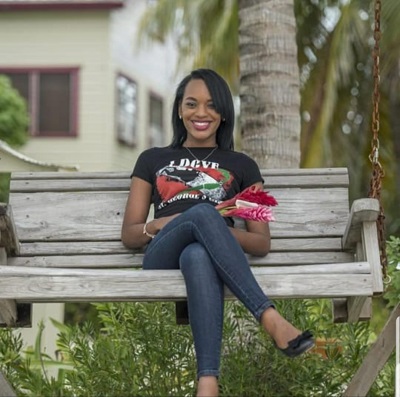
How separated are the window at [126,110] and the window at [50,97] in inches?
31.4

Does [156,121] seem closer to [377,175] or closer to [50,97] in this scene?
[50,97]

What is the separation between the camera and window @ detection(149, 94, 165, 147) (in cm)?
2009

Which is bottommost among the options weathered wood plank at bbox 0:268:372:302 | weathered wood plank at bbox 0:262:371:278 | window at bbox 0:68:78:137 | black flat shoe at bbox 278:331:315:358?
black flat shoe at bbox 278:331:315:358

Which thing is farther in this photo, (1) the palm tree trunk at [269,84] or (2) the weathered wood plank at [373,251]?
(1) the palm tree trunk at [269,84]

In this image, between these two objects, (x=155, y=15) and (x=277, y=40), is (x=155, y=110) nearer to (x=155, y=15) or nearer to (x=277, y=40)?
(x=155, y=15)

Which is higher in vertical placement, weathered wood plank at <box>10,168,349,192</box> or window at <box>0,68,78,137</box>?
window at <box>0,68,78,137</box>

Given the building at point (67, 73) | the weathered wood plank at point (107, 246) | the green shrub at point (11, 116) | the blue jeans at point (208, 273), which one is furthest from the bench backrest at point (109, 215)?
the building at point (67, 73)

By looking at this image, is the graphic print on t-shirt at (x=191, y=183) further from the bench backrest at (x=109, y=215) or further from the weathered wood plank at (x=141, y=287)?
the weathered wood plank at (x=141, y=287)

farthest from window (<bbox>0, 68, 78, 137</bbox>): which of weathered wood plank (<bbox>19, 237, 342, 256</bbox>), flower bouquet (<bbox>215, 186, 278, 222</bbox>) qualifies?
flower bouquet (<bbox>215, 186, 278, 222</bbox>)

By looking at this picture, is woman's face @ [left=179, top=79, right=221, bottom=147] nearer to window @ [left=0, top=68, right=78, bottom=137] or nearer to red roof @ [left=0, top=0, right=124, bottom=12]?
red roof @ [left=0, top=0, right=124, bottom=12]

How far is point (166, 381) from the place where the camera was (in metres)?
5.04

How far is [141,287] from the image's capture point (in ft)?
13.3

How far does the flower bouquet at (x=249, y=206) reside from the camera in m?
4.36

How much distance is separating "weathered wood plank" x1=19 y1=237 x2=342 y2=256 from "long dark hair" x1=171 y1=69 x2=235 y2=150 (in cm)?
49
